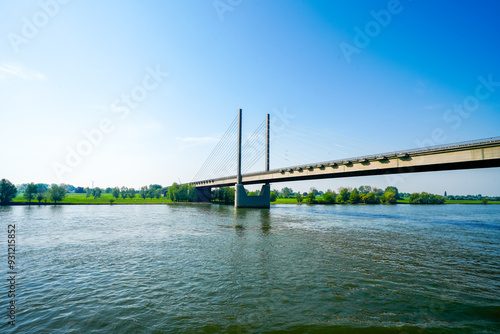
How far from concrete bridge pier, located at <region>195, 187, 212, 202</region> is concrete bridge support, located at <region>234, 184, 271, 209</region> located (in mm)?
45777

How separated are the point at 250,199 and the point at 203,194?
51037 millimetres

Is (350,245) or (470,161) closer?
(350,245)

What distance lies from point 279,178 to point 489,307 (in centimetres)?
5487

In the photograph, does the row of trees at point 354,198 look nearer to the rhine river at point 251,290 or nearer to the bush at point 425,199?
the bush at point 425,199

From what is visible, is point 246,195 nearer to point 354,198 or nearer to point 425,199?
point 354,198

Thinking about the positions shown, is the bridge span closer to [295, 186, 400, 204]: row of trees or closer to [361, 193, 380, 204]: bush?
[295, 186, 400, 204]: row of trees

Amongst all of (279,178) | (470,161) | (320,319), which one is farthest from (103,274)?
(279,178)

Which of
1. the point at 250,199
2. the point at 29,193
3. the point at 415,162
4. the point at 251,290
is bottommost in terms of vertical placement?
the point at 251,290

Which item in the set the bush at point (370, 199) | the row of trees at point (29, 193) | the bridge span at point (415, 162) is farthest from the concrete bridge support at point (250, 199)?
the bush at point (370, 199)

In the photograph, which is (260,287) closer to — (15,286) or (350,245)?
(15,286)

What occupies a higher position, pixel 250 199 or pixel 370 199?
pixel 250 199

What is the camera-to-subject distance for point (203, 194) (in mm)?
118500

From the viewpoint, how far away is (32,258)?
1510 centimetres

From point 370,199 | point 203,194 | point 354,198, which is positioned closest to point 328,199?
point 354,198
